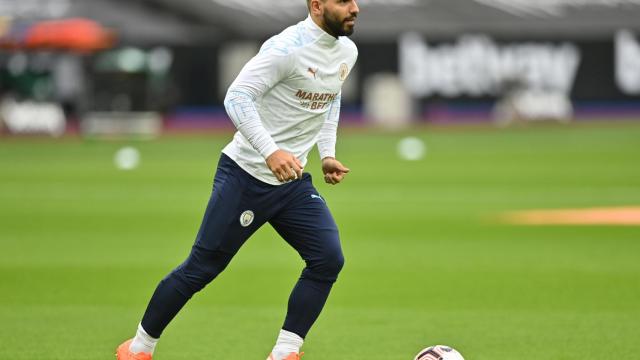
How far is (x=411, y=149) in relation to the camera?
30.8 meters

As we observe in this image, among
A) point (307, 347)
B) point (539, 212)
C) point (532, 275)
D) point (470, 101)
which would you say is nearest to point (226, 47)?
point (470, 101)

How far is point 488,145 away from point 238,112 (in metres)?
25.0

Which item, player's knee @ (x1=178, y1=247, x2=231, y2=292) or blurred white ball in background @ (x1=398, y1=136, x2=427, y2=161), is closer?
player's knee @ (x1=178, y1=247, x2=231, y2=292)

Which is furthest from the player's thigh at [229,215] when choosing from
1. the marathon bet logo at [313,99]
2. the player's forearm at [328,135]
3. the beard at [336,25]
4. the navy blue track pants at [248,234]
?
the beard at [336,25]

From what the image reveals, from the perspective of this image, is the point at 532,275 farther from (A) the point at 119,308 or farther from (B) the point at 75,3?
(B) the point at 75,3

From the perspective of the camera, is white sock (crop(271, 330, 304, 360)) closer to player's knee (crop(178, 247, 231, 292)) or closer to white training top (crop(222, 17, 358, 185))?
player's knee (crop(178, 247, 231, 292))

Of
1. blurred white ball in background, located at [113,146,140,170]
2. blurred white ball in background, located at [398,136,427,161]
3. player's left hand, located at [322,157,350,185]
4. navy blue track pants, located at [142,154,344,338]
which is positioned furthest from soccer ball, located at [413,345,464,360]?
blurred white ball in background, located at [398,136,427,161]

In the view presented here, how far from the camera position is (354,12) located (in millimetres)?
7094

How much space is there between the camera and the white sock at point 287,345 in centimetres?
741

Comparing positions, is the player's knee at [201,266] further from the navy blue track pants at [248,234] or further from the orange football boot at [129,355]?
the orange football boot at [129,355]

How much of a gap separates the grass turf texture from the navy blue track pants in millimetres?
927

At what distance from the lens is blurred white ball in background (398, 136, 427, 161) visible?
2886cm

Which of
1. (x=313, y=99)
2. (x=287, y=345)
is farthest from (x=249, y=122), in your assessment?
(x=287, y=345)

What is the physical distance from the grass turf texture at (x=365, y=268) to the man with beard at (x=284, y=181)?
3.06ft
